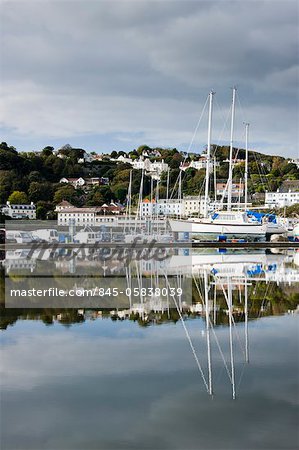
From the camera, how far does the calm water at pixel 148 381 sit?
5.30 meters

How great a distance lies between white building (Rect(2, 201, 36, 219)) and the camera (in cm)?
6700

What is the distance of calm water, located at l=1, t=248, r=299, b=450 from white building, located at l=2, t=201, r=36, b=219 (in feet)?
189

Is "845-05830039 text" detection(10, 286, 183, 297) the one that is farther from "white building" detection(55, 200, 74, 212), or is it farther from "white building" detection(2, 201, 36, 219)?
"white building" detection(55, 200, 74, 212)

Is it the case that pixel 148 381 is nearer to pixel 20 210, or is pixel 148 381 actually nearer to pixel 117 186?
pixel 20 210

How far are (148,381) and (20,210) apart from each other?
63666 millimetres

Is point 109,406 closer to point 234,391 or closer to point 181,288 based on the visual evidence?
point 234,391

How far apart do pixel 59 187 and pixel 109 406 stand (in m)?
78.3

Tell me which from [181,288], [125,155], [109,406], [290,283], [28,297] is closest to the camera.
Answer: [109,406]

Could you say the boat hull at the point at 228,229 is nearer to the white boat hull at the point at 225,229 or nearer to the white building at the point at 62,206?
the white boat hull at the point at 225,229

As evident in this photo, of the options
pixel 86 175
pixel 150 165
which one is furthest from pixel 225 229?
pixel 150 165

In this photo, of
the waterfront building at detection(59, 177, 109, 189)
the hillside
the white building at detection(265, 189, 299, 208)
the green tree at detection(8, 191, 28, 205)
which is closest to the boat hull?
the hillside

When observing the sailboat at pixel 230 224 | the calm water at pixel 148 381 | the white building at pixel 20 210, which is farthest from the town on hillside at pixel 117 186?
the calm water at pixel 148 381

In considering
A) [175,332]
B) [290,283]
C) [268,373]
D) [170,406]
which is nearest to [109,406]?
[170,406]

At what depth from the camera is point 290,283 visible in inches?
612
